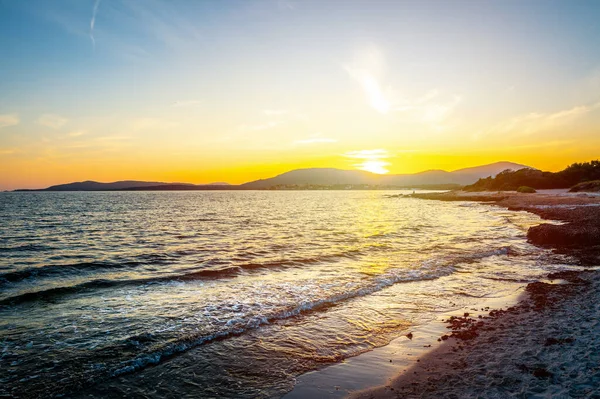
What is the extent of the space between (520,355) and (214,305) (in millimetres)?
10228

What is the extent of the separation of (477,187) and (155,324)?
150 m

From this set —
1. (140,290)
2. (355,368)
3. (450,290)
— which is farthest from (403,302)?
(140,290)

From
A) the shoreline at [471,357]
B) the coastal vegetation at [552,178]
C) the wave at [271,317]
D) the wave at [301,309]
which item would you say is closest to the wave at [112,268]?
the wave at [301,309]

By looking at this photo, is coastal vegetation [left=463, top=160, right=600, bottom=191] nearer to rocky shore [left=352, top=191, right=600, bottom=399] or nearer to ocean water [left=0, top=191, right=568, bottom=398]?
ocean water [left=0, top=191, right=568, bottom=398]

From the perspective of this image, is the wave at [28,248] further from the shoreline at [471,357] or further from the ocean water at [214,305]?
the shoreline at [471,357]

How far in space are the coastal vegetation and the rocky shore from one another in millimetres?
86877

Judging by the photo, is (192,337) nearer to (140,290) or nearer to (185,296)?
(185,296)

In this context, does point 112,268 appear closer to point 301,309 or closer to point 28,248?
point 28,248

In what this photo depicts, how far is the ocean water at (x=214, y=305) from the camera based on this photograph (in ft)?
27.0

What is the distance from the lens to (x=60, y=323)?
11.5m

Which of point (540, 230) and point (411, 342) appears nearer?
point (411, 342)

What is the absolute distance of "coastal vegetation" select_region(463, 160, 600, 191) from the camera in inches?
3693

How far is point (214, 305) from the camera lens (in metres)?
13.5

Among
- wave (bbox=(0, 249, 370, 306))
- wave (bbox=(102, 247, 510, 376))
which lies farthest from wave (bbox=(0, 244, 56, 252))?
wave (bbox=(102, 247, 510, 376))
